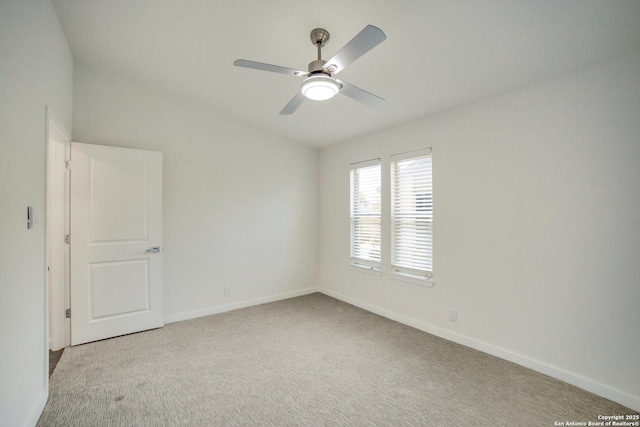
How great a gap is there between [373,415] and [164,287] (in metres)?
2.91

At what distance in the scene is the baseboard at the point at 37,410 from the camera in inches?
70.8

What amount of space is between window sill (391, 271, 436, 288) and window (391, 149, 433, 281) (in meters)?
0.02

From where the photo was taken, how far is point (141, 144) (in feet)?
11.5

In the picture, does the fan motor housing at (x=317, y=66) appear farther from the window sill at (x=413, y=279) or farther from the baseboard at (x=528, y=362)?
the baseboard at (x=528, y=362)

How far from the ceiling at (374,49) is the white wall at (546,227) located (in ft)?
0.86

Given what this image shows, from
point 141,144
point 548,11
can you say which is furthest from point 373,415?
point 141,144

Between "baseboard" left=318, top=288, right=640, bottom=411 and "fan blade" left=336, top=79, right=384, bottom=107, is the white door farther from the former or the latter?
"baseboard" left=318, top=288, right=640, bottom=411

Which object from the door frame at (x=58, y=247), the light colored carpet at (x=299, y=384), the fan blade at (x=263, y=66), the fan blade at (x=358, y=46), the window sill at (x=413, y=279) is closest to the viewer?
the fan blade at (x=358, y=46)

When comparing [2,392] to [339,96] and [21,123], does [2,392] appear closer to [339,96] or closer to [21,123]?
[21,123]

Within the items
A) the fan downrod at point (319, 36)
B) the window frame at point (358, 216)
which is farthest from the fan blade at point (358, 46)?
the window frame at point (358, 216)

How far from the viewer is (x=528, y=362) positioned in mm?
2531

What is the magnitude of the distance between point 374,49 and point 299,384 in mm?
2844

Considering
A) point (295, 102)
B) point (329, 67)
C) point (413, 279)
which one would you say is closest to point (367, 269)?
point (413, 279)

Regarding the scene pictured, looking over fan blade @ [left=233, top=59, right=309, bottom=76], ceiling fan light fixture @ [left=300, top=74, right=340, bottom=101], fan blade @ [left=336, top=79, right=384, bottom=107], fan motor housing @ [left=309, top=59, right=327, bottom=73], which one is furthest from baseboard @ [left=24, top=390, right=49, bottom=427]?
fan blade @ [left=336, top=79, right=384, bottom=107]
